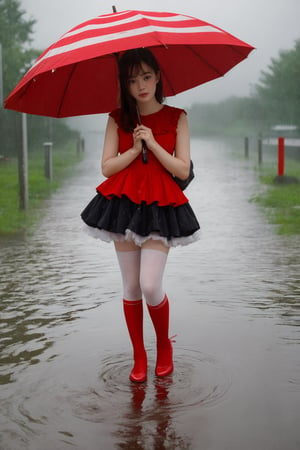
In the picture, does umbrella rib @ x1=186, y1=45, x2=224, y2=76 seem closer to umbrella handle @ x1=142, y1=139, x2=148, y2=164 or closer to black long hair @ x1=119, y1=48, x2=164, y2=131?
black long hair @ x1=119, y1=48, x2=164, y2=131

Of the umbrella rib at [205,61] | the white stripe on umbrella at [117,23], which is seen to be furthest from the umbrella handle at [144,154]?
the umbrella rib at [205,61]

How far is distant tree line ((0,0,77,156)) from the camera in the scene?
2874 centimetres

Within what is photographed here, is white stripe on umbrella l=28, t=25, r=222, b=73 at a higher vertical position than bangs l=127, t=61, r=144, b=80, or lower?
higher

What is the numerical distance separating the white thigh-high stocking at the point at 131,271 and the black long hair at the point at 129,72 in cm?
68

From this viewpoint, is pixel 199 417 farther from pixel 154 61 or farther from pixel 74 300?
pixel 74 300

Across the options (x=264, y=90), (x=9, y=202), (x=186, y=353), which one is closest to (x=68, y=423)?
(x=186, y=353)

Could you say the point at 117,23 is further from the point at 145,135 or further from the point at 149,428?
the point at 149,428

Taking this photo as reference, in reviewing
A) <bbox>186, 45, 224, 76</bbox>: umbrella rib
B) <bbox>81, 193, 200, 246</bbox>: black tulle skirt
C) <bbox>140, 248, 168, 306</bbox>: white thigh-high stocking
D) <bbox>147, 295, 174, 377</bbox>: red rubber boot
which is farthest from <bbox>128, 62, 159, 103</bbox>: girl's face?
<bbox>147, 295, 174, 377</bbox>: red rubber boot

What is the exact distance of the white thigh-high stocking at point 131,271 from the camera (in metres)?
4.73

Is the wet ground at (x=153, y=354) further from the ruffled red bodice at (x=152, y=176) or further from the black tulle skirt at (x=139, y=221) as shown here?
the ruffled red bodice at (x=152, y=176)

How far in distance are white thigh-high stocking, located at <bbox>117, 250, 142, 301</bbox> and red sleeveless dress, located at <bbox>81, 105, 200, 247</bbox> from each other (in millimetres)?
115

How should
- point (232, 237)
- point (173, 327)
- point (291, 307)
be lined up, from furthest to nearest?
1. point (232, 237)
2. point (291, 307)
3. point (173, 327)

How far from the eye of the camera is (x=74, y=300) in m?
6.90

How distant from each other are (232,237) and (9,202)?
532cm
